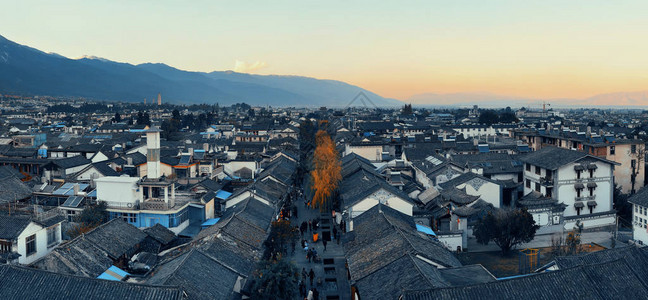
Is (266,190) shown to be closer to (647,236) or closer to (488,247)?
(488,247)

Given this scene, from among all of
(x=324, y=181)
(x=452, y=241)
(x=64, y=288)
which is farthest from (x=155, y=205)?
(x=452, y=241)

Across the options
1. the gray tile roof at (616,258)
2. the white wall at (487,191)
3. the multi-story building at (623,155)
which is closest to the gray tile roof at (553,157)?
the white wall at (487,191)

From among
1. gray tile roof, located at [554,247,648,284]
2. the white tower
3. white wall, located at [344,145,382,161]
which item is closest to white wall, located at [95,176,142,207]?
the white tower

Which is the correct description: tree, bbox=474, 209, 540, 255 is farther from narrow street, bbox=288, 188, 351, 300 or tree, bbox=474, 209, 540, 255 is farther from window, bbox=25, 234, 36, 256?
window, bbox=25, 234, 36, 256

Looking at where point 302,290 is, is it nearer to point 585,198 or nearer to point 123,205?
point 123,205

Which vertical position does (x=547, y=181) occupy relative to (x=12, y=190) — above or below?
above

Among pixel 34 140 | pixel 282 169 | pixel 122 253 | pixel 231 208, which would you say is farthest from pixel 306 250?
pixel 34 140
